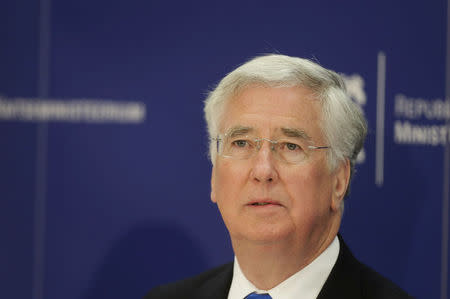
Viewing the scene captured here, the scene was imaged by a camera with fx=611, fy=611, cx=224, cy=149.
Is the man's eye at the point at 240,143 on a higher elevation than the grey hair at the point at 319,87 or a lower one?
lower

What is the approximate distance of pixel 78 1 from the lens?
117 inches

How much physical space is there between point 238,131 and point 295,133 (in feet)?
0.62

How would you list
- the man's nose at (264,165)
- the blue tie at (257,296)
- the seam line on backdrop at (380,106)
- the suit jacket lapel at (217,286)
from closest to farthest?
the man's nose at (264,165) → the blue tie at (257,296) → the suit jacket lapel at (217,286) → the seam line on backdrop at (380,106)

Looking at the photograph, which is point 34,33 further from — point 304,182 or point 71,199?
point 304,182

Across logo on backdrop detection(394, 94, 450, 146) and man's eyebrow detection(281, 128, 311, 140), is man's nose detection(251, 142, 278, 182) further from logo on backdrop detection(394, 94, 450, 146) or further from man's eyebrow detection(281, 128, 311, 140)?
logo on backdrop detection(394, 94, 450, 146)

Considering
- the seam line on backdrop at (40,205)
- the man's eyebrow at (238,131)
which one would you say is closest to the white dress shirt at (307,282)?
the man's eyebrow at (238,131)

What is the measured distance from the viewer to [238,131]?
2.00 metres

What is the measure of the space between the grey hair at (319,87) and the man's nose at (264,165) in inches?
7.7

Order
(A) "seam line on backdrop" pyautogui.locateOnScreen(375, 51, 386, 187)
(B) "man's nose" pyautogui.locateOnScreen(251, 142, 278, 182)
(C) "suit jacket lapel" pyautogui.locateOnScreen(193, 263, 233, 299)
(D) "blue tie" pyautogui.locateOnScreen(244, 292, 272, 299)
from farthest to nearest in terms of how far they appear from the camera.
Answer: (A) "seam line on backdrop" pyautogui.locateOnScreen(375, 51, 386, 187), (C) "suit jacket lapel" pyautogui.locateOnScreen(193, 263, 233, 299), (D) "blue tie" pyautogui.locateOnScreen(244, 292, 272, 299), (B) "man's nose" pyautogui.locateOnScreen(251, 142, 278, 182)

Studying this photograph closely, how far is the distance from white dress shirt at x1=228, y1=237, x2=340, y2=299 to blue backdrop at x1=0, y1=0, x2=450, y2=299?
911 millimetres

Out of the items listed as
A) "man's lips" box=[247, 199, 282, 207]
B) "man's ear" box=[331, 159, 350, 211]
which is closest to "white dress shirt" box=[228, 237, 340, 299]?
"man's ear" box=[331, 159, 350, 211]

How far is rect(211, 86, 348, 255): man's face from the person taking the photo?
1920 mm

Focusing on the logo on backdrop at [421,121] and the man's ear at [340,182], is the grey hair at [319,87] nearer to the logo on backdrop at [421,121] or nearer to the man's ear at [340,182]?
the man's ear at [340,182]

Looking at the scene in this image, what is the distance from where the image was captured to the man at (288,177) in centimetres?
193
